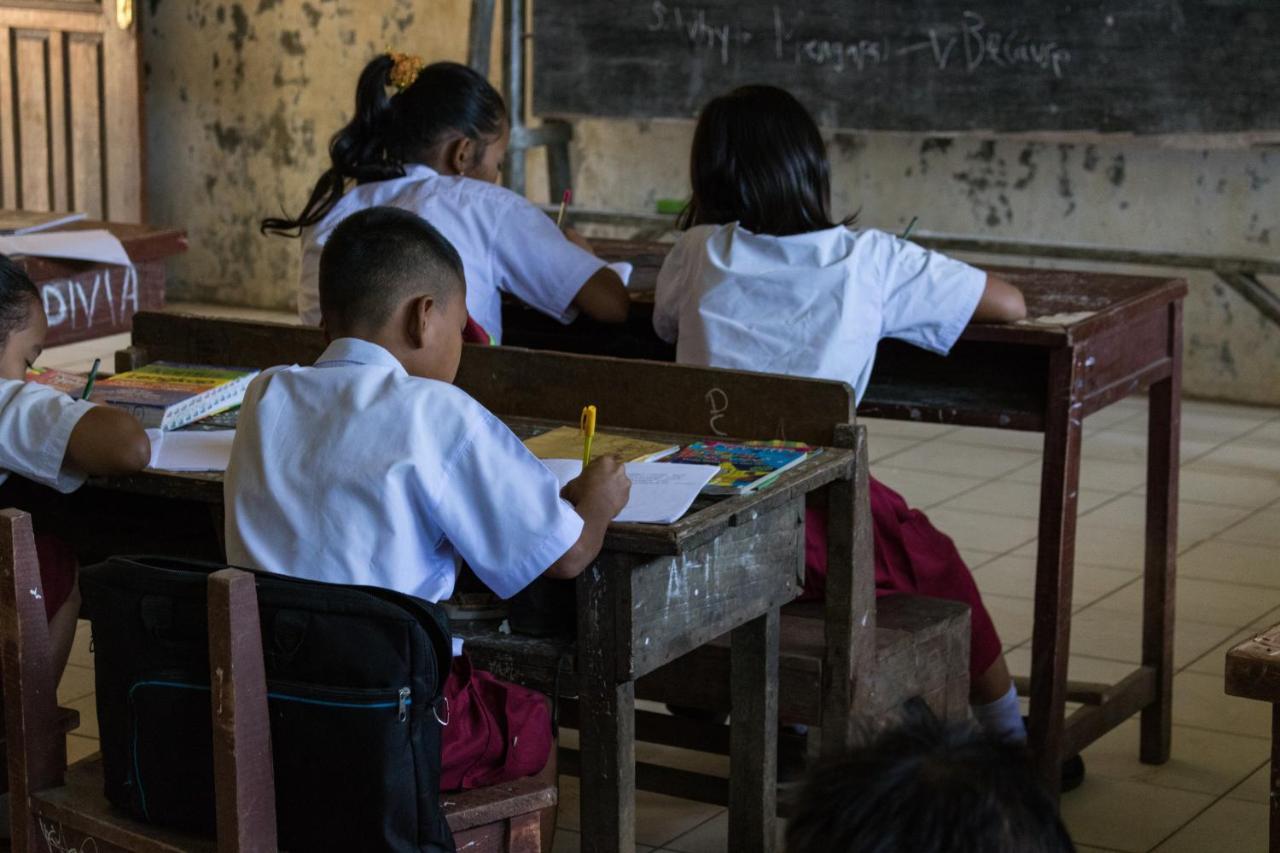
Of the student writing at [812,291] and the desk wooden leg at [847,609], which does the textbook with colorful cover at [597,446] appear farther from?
the student writing at [812,291]

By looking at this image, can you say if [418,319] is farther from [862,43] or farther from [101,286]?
[862,43]

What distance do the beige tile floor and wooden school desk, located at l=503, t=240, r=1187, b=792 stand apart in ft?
0.40

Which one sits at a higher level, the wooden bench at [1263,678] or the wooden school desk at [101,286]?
the wooden school desk at [101,286]

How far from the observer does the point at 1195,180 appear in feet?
19.7

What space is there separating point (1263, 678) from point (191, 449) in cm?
133

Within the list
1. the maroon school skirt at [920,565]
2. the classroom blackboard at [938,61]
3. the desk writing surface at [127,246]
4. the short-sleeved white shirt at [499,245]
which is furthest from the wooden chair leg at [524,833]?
the classroom blackboard at [938,61]

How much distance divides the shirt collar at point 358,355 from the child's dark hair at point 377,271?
44 mm

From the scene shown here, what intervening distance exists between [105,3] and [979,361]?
17.4ft

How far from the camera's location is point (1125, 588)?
4.13 meters

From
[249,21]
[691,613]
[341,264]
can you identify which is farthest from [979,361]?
[249,21]

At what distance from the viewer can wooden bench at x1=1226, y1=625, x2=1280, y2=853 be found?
5.17 ft

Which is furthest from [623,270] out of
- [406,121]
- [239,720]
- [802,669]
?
[239,720]

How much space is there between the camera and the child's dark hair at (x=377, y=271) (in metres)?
2.06

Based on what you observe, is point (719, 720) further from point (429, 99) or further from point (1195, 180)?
point (1195, 180)
